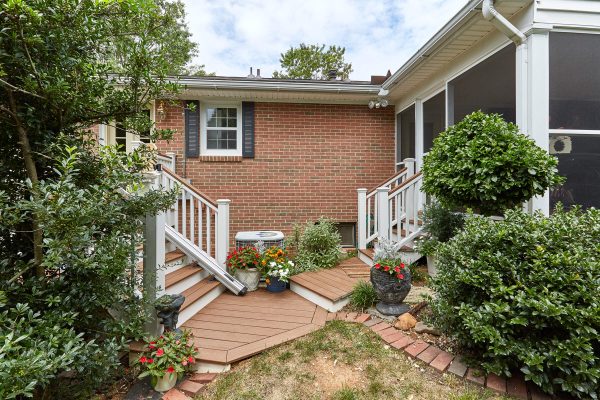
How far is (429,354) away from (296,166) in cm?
434

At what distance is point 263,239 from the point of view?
15.0ft

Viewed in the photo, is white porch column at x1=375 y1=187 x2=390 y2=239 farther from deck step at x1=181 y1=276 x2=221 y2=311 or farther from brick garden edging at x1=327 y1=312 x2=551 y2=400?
deck step at x1=181 y1=276 x2=221 y2=311

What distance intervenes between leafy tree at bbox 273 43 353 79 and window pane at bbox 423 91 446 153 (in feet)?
45.5

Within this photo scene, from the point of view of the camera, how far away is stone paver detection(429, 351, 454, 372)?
2350 millimetres

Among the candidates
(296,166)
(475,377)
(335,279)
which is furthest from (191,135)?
(475,377)

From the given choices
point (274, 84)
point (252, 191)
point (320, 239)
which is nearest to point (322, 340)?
point (320, 239)

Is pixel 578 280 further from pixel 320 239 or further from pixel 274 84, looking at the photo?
pixel 274 84

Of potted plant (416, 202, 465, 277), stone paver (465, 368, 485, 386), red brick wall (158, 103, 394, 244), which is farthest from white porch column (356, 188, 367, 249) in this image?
stone paver (465, 368, 485, 386)

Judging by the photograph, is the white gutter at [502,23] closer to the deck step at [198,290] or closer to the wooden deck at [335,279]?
the wooden deck at [335,279]

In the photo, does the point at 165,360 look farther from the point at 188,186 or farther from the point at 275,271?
the point at 188,186

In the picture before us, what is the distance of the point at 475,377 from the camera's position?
2230mm

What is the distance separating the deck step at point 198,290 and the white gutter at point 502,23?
442 cm

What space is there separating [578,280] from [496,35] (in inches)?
118

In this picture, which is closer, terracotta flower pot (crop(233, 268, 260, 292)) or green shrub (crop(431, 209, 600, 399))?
green shrub (crop(431, 209, 600, 399))
